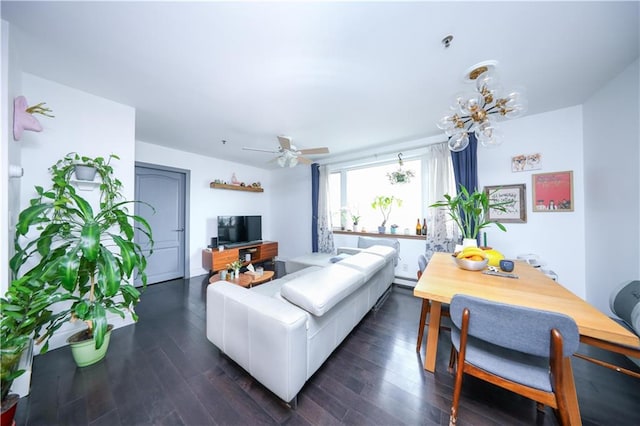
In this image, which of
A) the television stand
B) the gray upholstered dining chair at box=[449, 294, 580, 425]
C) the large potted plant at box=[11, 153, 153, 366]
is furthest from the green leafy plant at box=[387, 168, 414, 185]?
the large potted plant at box=[11, 153, 153, 366]

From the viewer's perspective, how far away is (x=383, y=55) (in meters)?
1.51

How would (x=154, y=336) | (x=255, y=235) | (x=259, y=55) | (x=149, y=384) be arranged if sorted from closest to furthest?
(x=149, y=384) → (x=259, y=55) → (x=154, y=336) → (x=255, y=235)

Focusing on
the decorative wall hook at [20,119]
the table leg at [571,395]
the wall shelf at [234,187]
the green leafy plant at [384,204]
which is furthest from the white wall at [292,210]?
the table leg at [571,395]

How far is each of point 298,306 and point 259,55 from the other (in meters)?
1.90

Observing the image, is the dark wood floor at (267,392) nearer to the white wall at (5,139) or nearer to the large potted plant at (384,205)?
the white wall at (5,139)

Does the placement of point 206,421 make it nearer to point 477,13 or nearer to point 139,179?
point 477,13

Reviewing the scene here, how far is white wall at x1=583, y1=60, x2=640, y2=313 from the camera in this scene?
5.41 ft

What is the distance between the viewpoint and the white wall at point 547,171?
225 centimetres

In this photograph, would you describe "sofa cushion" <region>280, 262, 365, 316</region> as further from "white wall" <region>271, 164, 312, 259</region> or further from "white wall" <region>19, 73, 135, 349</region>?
"white wall" <region>271, 164, 312, 259</region>

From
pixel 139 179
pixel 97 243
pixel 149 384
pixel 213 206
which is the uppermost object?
pixel 139 179

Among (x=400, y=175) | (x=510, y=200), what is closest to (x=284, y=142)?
(x=400, y=175)

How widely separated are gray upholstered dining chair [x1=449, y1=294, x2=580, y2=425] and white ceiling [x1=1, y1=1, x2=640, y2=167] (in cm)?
171

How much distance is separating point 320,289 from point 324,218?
2913 mm

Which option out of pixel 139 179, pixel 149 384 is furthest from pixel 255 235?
pixel 149 384
